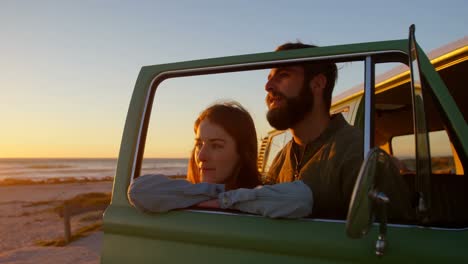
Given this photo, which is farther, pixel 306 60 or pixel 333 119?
pixel 333 119

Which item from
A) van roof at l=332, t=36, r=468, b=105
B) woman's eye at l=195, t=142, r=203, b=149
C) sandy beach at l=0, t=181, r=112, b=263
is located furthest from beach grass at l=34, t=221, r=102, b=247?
van roof at l=332, t=36, r=468, b=105

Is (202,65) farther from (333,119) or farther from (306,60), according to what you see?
(333,119)

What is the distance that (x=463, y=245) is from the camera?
156cm

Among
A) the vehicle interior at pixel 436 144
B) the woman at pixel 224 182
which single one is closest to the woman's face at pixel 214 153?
the woman at pixel 224 182

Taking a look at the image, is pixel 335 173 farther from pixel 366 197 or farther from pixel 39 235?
pixel 39 235

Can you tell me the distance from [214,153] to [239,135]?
0.66 ft

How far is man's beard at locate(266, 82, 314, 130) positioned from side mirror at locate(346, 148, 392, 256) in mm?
1056

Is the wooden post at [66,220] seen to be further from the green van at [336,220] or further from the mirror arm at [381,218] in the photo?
the mirror arm at [381,218]

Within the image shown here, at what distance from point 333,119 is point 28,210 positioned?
57.4 feet

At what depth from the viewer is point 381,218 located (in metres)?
1.40

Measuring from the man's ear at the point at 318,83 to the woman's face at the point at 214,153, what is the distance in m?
0.54

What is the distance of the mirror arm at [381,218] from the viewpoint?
1.26 m

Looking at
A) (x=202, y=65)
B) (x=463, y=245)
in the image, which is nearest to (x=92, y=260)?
(x=202, y=65)

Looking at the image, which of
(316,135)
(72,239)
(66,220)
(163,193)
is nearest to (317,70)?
(316,135)
